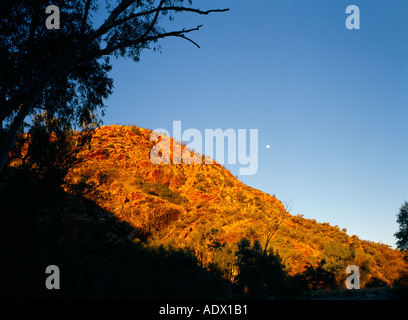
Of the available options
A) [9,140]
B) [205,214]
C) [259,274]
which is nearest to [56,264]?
[9,140]

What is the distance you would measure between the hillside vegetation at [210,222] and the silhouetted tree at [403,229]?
9.24 ft

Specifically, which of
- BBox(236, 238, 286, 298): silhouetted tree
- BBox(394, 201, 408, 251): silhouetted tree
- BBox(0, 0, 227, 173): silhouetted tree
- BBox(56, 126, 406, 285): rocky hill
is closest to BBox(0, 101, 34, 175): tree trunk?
BBox(0, 0, 227, 173): silhouetted tree

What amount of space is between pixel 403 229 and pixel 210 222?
16.8 meters

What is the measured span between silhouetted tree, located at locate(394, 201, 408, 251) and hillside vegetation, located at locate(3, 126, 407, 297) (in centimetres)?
282

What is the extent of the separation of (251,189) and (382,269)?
17904 millimetres


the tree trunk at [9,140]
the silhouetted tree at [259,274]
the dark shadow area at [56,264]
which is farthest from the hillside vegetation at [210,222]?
the tree trunk at [9,140]

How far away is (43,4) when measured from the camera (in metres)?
8.41

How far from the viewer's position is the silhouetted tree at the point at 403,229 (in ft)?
62.6

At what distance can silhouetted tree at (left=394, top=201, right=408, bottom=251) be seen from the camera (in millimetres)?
19094

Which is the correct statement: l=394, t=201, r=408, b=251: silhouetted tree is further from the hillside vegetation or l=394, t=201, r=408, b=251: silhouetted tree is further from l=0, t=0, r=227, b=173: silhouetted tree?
l=0, t=0, r=227, b=173: silhouetted tree

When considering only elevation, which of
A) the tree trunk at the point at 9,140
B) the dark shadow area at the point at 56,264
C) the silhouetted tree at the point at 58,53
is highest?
the silhouetted tree at the point at 58,53

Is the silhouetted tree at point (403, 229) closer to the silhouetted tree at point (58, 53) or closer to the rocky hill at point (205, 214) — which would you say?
the rocky hill at point (205, 214)
